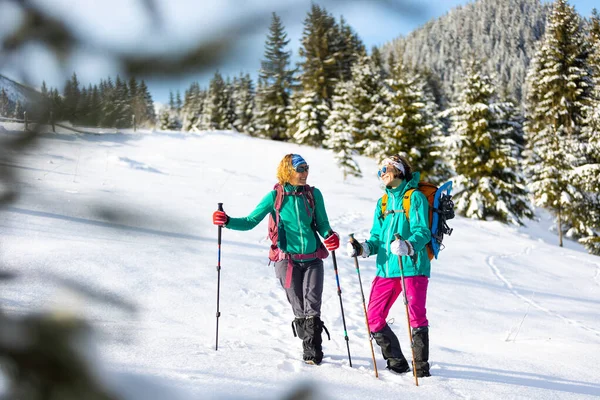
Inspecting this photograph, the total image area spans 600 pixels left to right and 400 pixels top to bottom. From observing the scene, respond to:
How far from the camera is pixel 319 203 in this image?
3.99 meters

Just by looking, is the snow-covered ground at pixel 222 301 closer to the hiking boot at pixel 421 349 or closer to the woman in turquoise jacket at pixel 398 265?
the hiking boot at pixel 421 349

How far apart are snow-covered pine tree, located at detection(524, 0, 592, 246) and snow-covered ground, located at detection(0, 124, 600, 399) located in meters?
13.2

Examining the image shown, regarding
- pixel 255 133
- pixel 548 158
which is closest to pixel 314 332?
pixel 548 158

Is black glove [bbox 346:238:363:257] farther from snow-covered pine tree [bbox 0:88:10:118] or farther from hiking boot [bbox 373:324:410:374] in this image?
snow-covered pine tree [bbox 0:88:10:118]

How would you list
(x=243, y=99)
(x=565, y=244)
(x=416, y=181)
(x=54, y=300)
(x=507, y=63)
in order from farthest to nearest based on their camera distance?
(x=507, y=63), (x=243, y=99), (x=565, y=244), (x=416, y=181), (x=54, y=300)

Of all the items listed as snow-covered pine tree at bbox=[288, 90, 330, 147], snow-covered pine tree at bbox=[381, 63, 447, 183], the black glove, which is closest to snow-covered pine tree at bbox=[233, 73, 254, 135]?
snow-covered pine tree at bbox=[288, 90, 330, 147]

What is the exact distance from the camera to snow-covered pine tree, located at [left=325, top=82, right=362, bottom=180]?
23.5 metres

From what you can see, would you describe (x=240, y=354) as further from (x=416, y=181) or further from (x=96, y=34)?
(x=96, y=34)

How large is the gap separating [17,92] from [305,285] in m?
3.31

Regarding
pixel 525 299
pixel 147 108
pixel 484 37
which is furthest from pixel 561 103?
pixel 484 37

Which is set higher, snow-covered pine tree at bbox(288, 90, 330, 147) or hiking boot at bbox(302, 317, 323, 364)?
snow-covered pine tree at bbox(288, 90, 330, 147)

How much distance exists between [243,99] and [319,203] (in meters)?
40.9

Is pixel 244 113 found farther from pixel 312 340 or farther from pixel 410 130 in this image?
pixel 312 340

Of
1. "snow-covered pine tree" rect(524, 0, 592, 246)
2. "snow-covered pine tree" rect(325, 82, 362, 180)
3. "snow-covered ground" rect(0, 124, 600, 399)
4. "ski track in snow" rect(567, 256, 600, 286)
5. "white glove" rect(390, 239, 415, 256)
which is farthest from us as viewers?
"snow-covered pine tree" rect(325, 82, 362, 180)
